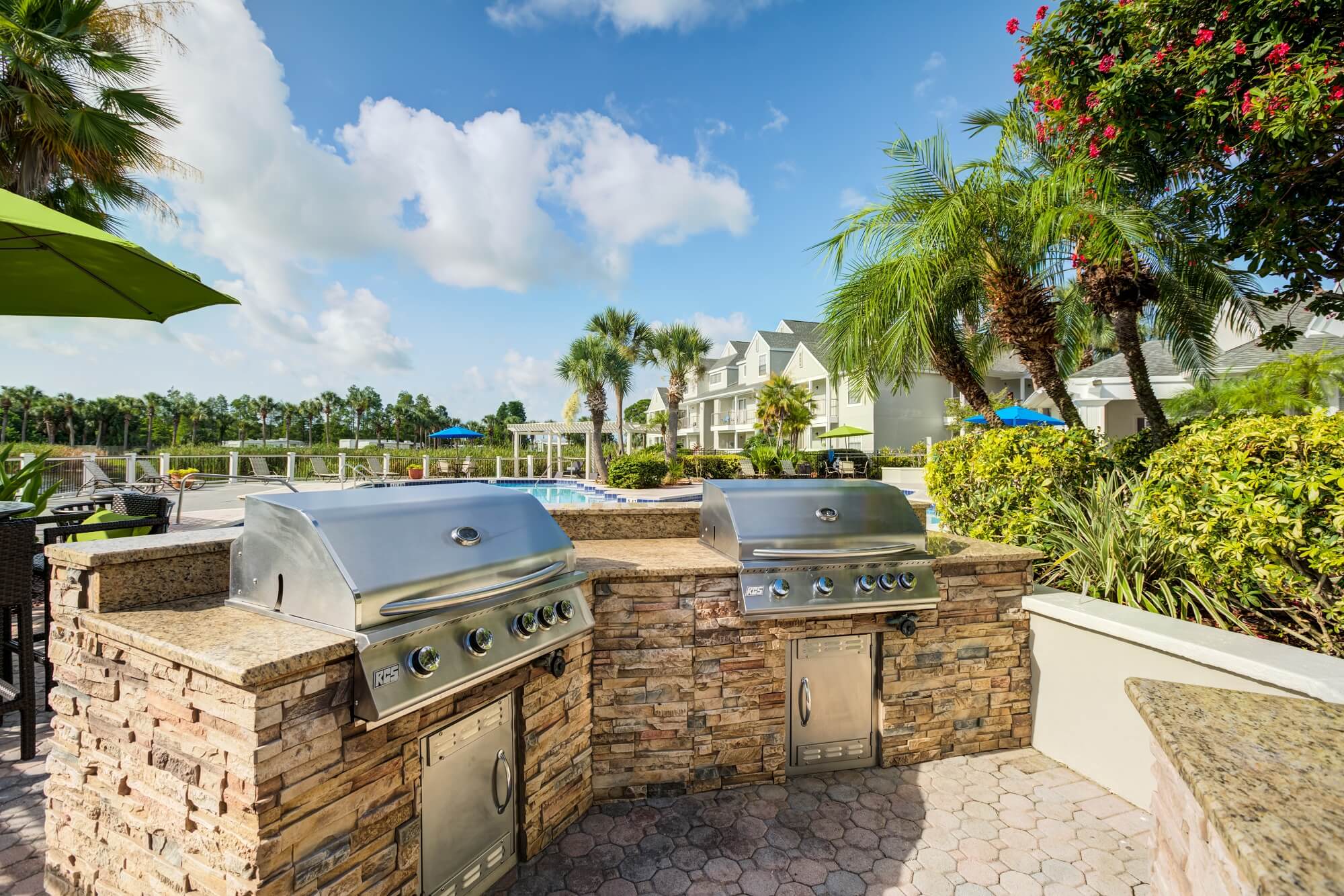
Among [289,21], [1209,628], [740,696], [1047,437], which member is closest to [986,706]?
[1209,628]

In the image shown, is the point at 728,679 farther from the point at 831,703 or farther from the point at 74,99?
the point at 74,99

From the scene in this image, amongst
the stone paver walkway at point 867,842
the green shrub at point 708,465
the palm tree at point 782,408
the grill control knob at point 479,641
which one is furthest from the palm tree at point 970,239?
the palm tree at point 782,408

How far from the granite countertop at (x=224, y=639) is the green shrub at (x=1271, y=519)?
377cm

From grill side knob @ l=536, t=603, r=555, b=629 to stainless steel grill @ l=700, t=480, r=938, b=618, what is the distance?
94cm

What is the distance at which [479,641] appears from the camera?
1.78 m

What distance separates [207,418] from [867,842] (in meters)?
68.9

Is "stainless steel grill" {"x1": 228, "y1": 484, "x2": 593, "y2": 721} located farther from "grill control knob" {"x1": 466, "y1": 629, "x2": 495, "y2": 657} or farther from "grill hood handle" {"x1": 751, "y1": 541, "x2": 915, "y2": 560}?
"grill hood handle" {"x1": 751, "y1": 541, "x2": 915, "y2": 560}

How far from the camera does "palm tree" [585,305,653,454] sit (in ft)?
78.7

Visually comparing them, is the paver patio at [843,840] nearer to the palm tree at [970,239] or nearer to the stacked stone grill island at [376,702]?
the stacked stone grill island at [376,702]

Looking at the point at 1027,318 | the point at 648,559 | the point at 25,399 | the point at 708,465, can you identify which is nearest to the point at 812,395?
the point at 708,465

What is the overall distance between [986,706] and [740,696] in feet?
5.19

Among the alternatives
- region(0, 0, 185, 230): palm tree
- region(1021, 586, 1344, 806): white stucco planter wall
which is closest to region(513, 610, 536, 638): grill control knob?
region(1021, 586, 1344, 806): white stucco planter wall

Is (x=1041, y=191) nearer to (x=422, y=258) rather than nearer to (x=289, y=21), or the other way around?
(x=289, y=21)

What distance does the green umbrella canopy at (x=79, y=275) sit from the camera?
209 cm
